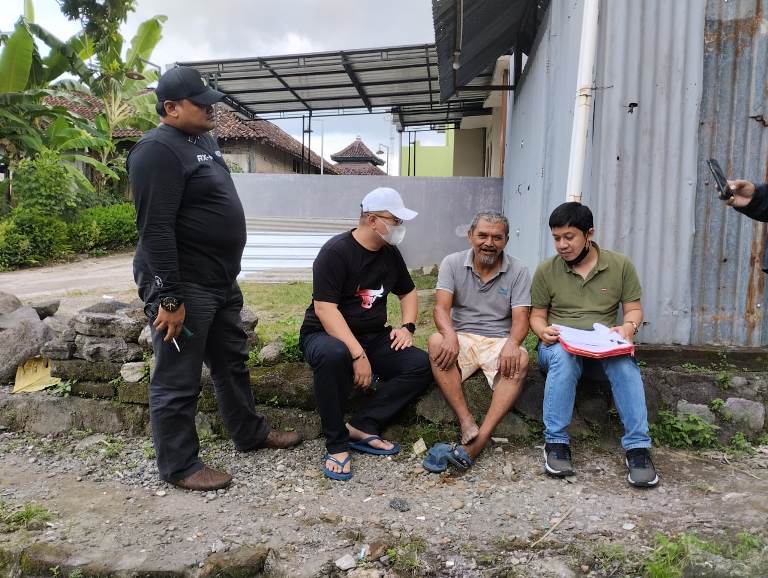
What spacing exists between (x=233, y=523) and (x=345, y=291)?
1353mm

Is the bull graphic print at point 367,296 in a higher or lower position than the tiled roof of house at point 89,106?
lower

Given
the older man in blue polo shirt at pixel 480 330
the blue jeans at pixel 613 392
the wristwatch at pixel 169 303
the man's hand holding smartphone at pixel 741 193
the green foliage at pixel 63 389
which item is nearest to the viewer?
the man's hand holding smartphone at pixel 741 193

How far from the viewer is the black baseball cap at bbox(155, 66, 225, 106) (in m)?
2.85

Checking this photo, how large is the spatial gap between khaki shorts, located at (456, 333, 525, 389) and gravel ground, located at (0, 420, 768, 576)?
0.44 metres

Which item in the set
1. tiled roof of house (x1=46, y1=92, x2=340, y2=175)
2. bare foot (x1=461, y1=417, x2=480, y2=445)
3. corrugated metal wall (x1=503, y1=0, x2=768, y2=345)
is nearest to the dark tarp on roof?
corrugated metal wall (x1=503, y1=0, x2=768, y2=345)

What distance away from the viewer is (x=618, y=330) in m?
3.29

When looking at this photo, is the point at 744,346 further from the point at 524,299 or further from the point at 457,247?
the point at 457,247

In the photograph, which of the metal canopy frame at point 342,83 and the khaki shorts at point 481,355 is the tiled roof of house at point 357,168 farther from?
the khaki shorts at point 481,355

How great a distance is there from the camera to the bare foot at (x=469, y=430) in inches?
129

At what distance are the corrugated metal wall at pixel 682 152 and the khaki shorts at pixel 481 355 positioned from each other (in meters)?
0.96

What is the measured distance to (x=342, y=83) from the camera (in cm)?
1065

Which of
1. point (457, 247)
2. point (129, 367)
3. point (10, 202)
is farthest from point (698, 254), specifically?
point (10, 202)

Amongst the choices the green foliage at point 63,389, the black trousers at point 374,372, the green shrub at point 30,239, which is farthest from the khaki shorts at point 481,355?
the green shrub at point 30,239

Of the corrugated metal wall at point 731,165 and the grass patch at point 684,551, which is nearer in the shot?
the grass patch at point 684,551
